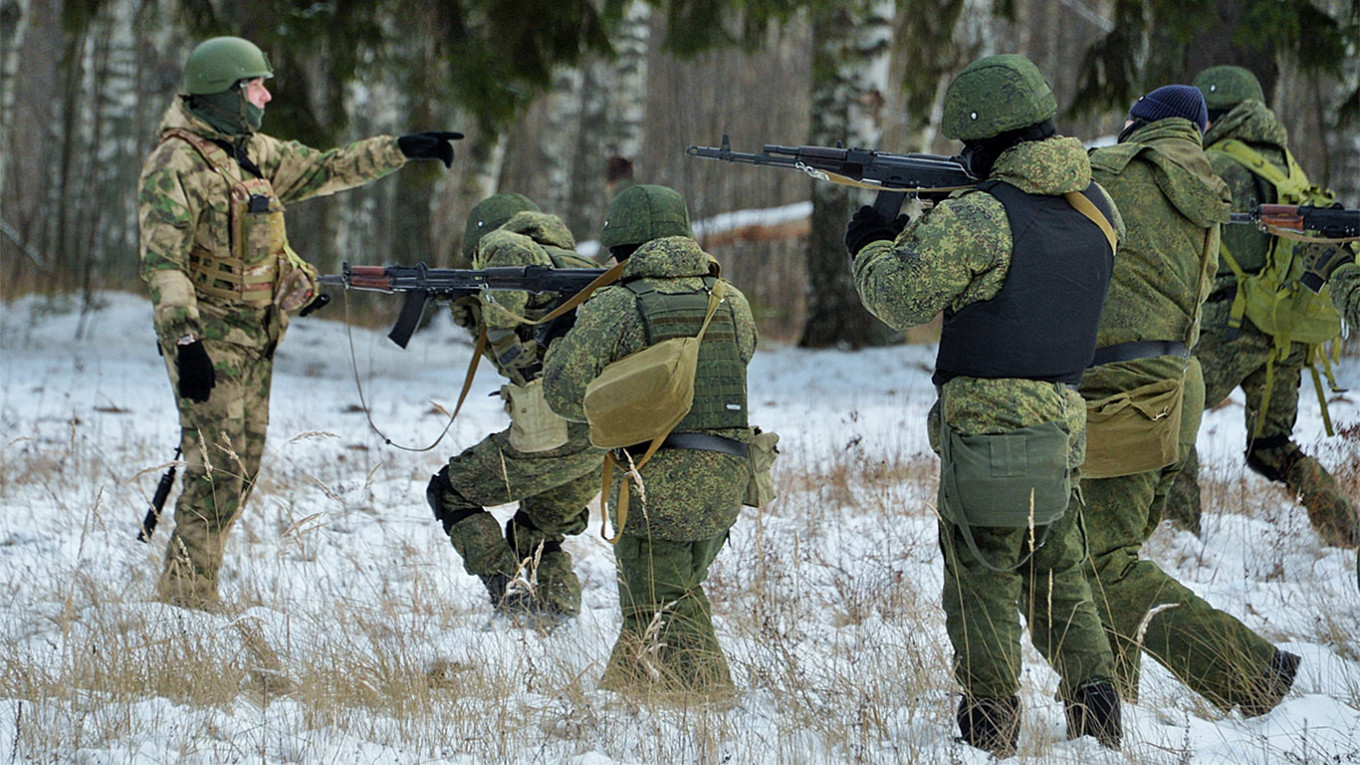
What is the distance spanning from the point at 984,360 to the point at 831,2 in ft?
21.0

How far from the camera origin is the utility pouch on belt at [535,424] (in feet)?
13.7

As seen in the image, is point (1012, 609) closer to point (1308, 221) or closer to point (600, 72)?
point (1308, 221)

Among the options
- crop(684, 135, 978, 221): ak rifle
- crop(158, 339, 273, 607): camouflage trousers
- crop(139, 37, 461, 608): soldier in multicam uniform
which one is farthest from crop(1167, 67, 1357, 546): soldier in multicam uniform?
crop(158, 339, 273, 607): camouflage trousers

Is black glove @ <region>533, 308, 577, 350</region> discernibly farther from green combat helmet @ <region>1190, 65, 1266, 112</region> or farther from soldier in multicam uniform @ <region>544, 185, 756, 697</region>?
green combat helmet @ <region>1190, 65, 1266, 112</region>

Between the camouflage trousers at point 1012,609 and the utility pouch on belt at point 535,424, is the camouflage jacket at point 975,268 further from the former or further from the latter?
the utility pouch on belt at point 535,424

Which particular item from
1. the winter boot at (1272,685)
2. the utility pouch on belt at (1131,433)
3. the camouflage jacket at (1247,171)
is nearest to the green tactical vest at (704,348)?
the utility pouch on belt at (1131,433)

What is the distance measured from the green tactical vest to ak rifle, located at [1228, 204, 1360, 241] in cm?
206

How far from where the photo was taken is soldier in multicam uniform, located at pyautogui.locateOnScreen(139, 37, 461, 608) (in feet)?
14.3

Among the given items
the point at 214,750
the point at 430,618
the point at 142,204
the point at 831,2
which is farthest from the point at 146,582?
the point at 831,2

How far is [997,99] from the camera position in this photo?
303 centimetres

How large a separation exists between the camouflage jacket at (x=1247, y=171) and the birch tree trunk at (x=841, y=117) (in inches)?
193

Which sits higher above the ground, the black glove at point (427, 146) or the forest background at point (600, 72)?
the forest background at point (600, 72)

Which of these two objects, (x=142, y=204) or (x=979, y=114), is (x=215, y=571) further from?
(x=979, y=114)

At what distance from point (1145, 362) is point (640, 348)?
1558 millimetres
